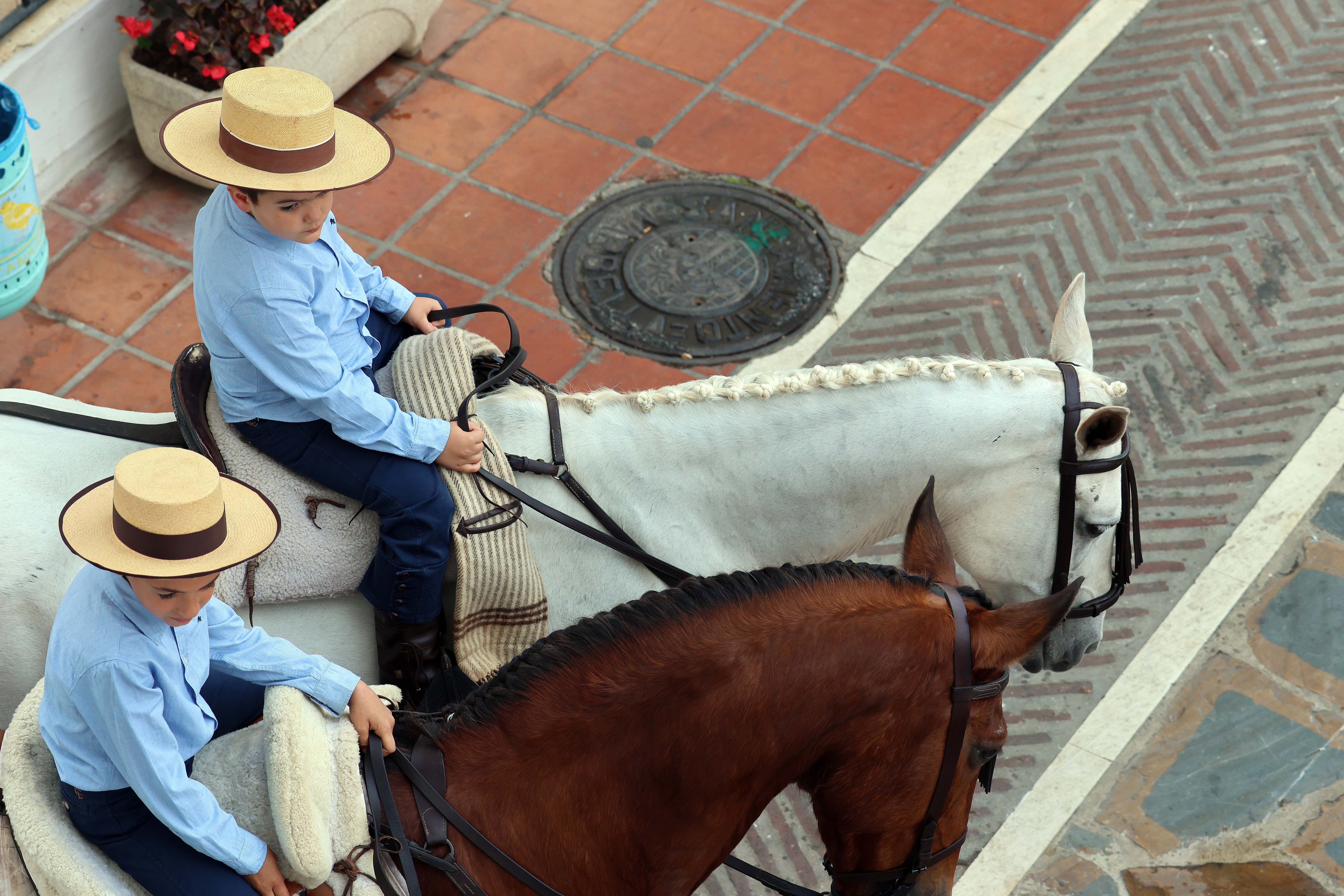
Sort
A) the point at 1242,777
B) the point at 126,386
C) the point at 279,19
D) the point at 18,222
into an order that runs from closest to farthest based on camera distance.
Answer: the point at 18,222
the point at 1242,777
the point at 126,386
the point at 279,19

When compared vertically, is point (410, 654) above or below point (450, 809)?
below

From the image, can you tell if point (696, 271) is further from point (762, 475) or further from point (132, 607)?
point (132, 607)

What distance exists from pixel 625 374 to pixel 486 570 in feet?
10.4

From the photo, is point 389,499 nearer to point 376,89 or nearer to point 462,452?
point 462,452

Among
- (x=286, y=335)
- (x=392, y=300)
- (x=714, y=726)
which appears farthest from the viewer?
(x=392, y=300)

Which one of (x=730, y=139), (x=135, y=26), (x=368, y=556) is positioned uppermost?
(x=368, y=556)

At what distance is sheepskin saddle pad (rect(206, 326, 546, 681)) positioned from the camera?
11.3 ft

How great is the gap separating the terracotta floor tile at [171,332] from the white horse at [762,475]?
9.20 feet

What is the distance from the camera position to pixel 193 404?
3.57 meters

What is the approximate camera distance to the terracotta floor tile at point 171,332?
6.44 metres

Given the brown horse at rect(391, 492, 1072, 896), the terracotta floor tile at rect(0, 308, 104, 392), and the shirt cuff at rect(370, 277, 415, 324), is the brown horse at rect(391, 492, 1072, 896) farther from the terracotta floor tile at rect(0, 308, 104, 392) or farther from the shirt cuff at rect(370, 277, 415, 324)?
the terracotta floor tile at rect(0, 308, 104, 392)

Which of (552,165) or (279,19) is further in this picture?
(552,165)

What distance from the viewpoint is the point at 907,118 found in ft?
25.8

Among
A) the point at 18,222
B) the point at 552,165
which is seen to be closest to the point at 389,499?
the point at 18,222
